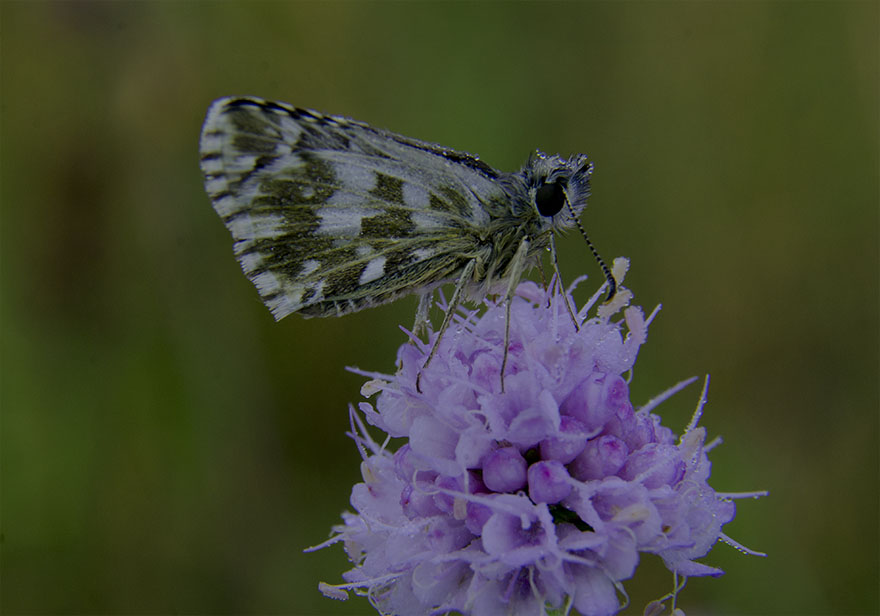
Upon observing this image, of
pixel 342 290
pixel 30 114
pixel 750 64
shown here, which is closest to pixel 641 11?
pixel 750 64

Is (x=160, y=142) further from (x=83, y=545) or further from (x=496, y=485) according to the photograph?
Result: (x=496, y=485)

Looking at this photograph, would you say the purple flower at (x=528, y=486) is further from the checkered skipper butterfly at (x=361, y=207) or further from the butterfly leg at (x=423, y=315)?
the checkered skipper butterfly at (x=361, y=207)

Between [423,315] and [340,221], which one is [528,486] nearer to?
[423,315]

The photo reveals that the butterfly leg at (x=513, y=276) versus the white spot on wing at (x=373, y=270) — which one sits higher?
the white spot on wing at (x=373, y=270)

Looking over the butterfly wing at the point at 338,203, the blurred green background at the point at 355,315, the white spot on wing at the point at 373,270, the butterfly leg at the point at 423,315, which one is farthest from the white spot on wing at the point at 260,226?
the blurred green background at the point at 355,315

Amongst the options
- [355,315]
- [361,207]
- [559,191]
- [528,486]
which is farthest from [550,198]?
[355,315]
